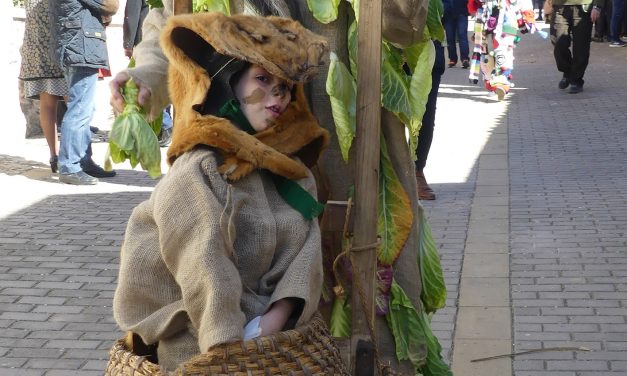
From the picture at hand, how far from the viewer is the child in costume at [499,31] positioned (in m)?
14.1

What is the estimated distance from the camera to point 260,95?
9.51ft

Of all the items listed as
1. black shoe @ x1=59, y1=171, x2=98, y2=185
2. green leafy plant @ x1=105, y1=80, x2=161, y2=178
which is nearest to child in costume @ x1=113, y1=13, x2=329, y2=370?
green leafy plant @ x1=105, y1=80, x2=161, y2=178

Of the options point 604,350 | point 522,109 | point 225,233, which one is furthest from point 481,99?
point 225,233

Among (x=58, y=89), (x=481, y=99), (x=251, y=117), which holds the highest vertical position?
(x=251, y=117)

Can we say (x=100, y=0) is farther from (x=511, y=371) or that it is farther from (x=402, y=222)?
(x=402, y=222)

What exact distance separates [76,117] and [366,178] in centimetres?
680

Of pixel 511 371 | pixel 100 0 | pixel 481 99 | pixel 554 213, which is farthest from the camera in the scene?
pixel 481 99

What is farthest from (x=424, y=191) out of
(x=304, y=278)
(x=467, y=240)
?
(x=304, y=278)

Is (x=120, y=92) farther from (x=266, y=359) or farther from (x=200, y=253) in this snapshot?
(x=266, y=359)

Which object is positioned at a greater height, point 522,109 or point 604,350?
point 604,350

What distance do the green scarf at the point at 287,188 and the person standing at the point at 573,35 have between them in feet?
40.2

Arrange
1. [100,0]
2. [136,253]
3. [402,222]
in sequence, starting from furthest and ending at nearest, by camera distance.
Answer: [100,0], [402,222], [136,253]

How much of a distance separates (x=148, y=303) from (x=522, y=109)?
11.7 meters

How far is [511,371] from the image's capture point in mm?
4859
